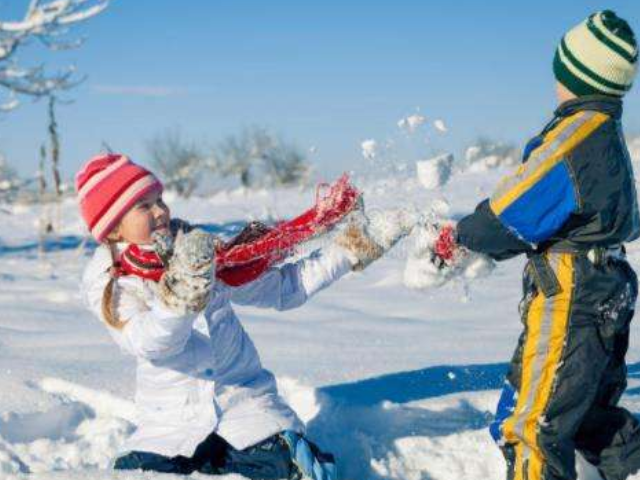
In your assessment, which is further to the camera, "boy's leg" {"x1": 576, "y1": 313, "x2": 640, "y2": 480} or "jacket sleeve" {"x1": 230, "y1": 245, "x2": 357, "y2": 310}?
"jacket sleeve" {"x1": 230, "y1": 245, "x2": 357, "y2": 310}

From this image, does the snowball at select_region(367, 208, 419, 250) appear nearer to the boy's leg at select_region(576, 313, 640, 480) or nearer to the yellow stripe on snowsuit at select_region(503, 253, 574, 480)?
the yellow stripe on snowsuit at select_region(503, 253, 574, 480)

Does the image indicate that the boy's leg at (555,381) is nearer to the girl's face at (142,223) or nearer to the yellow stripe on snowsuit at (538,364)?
the yellow stripe on snowsuit at (538,364)

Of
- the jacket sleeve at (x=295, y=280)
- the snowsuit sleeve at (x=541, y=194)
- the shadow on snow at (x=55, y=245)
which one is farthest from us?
the shadow on snow at (x=55, y=245)

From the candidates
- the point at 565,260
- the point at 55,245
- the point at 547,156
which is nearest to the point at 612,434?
the point at 565,260

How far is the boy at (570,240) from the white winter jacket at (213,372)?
0.63 meters

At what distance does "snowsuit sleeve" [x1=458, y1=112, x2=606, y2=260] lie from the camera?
7.57 feet

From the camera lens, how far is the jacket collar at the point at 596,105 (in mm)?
2408

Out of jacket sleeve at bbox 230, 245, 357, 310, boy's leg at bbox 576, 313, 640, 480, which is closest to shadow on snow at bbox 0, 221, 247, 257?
jacket sleeve at bbox 230, 245, 357, 310

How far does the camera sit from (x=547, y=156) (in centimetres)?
231

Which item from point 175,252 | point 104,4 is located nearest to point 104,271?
point 175,252

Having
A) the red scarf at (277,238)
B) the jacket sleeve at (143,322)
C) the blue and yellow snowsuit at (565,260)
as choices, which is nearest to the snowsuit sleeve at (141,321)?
the jacket sleeve at (143,322)

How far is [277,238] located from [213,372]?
1.58ft

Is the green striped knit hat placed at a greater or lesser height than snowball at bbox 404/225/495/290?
greater

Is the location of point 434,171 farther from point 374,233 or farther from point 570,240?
point 570,240
